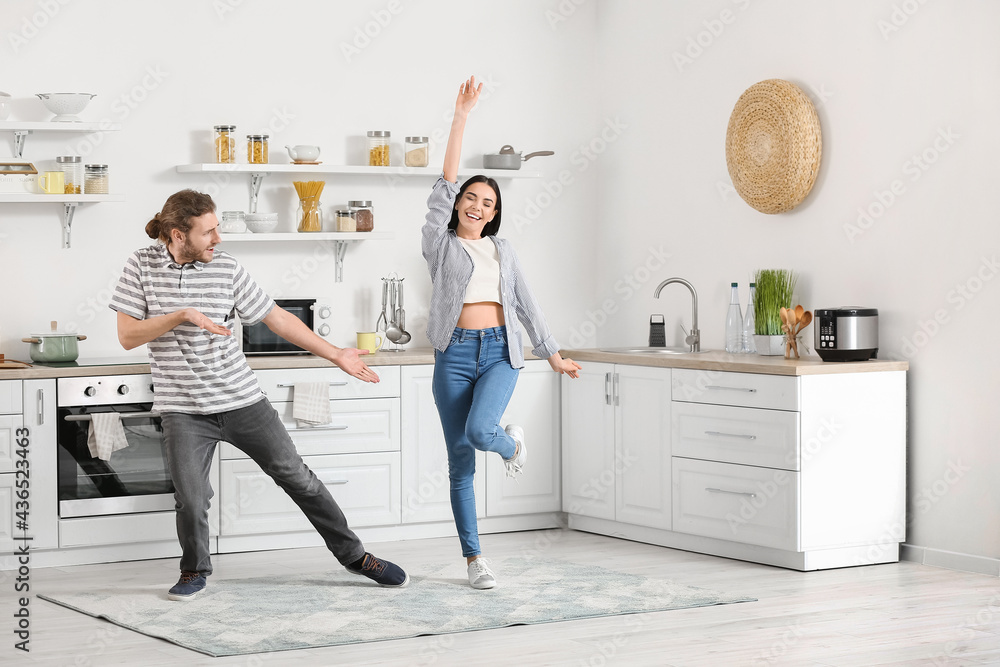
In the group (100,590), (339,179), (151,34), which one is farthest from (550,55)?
(100,590)

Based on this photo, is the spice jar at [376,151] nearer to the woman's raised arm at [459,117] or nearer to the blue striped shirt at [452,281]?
the blue striped shirt at [452,281]

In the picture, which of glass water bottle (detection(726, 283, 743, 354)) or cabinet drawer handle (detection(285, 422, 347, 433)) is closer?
cabinet drawer handle (detection(285, 422, 347, 433))

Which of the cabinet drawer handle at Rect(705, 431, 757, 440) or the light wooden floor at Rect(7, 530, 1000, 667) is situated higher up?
the cabinet drawer handle at Rect(705, 431, 757, 440)

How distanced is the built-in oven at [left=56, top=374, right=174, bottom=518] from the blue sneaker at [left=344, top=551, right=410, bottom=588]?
107cm

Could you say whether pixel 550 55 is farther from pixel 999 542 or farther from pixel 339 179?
pixel 999 542

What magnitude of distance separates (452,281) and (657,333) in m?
1.78

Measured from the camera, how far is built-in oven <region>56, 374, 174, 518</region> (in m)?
4.54

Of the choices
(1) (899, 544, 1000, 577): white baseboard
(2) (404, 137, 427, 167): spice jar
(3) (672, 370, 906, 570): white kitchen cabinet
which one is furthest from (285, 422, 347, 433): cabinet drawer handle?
(1) (899, 544, 1000, 577): white baseboard

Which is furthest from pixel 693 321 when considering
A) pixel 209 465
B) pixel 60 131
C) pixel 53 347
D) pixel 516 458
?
pixel 60 131

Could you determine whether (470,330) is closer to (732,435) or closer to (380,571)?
(380,571)

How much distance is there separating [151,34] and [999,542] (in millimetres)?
3919

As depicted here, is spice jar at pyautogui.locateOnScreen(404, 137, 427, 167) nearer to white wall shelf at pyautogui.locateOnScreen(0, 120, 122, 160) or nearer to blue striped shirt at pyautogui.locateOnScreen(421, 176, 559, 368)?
white wall shelf at pyautogui.locateOnScreen(0, 120, 122, 160)

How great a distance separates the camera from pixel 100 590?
13.5 ft

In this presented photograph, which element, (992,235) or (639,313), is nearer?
(992,235)
